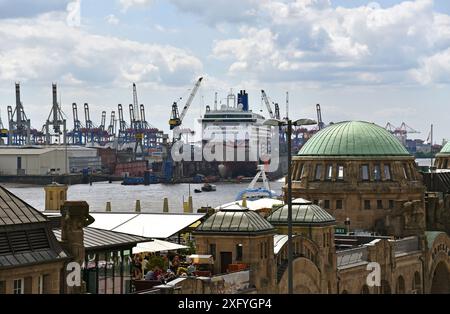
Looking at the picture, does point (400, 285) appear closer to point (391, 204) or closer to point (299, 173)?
point (391, 204)

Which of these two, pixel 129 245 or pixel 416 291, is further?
pixel 416 291

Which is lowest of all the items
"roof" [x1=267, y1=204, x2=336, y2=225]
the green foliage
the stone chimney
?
the green foliage

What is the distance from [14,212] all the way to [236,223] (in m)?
14.3

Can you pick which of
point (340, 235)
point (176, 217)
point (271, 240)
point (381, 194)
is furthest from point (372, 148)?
point (271, 240)

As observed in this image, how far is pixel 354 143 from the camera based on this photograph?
243 feet

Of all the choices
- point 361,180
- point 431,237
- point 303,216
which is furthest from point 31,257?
point 361,180

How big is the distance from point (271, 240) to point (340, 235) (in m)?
20.8

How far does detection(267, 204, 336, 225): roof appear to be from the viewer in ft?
182

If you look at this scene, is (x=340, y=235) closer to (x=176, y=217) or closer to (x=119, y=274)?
(x=176, y=217)

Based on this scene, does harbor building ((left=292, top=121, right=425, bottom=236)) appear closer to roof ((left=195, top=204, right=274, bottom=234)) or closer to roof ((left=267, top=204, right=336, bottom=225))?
roof ((left=267, top=204, right=336, bottom=225))

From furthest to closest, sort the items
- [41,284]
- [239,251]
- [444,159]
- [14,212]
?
[444,159] → [239,251] → [14,212] → [41,284]

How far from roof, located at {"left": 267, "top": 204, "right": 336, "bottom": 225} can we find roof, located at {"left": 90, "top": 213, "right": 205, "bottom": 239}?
9.94 m

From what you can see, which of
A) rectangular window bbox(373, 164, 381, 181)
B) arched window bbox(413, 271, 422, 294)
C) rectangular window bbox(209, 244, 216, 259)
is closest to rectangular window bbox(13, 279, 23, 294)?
rectangular window bbox(209, 244, 216, 259)

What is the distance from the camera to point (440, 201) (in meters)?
79.6
